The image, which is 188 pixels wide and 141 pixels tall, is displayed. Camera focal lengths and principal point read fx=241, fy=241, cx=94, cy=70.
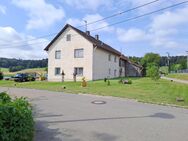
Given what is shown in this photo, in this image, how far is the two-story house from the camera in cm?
3538

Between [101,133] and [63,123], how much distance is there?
183 centimetres

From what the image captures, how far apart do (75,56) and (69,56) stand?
1071mm

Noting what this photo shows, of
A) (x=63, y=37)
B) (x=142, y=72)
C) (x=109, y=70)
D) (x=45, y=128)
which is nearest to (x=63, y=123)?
(x=45, y=128)

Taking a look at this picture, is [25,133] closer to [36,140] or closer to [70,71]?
[36,140]

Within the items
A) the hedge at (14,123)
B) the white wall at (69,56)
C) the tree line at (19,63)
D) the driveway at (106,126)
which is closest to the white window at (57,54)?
the white wall at (69,56)

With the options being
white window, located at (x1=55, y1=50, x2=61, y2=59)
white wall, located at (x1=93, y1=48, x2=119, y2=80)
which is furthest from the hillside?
white window, located at (x1=55, y1=50, x2=61, y2=59)

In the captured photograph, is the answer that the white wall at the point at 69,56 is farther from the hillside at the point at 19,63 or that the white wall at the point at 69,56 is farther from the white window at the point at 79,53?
the hillside at the point at 19,63

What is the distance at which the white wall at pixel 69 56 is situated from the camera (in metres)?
35.4

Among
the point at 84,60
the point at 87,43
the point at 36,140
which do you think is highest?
the point at 87,43

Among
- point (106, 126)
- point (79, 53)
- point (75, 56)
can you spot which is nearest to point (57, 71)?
point (75, 56)

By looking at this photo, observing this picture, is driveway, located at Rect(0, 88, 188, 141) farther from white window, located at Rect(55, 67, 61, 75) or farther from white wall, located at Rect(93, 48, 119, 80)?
white window, located at Rect(55, 67, 61, 75)

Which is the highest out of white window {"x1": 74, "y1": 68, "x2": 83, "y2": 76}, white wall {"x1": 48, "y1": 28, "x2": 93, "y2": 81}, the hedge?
white wall {"x1": 48, "y1": 28, "x2": 93, "y2": 81}

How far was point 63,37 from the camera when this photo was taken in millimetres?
37906

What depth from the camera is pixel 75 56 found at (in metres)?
36.7
